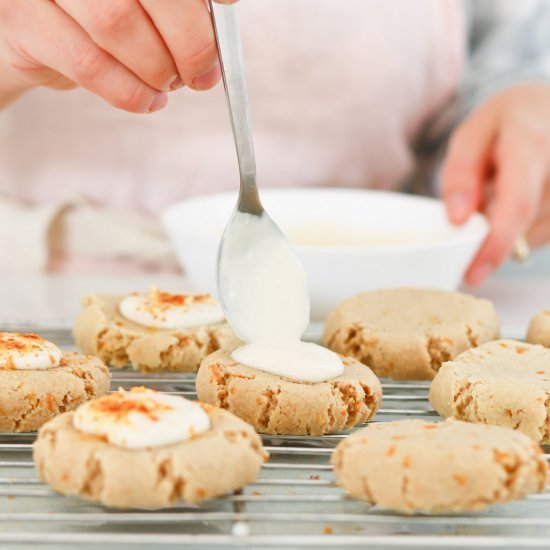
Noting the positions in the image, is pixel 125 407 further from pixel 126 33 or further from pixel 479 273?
pixel 479 273

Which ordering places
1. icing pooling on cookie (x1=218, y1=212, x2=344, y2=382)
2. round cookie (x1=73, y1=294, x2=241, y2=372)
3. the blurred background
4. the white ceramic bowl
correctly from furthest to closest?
the blurred background → the white ceramic bowl → round cookie (x1=73, y1=294, x2=241, y2=372) → icing pooling on cookie (x1=218, y1=212, x2=344, y2=382)

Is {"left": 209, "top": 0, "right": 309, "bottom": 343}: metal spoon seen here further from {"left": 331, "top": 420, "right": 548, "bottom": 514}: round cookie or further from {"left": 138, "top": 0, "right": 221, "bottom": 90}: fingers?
{"left": 331, "top": 420, "right": 548, "bottom": 514}: round cookie

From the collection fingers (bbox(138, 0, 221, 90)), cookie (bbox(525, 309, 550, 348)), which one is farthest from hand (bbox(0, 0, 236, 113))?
cookie (bbox(525, 309, 550, 348))

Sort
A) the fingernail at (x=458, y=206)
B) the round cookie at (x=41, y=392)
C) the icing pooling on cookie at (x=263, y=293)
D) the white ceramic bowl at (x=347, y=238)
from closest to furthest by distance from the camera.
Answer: the round cookie at (x=41, y=392)
the icing pooling on cookie at (x=263, y=293)
the white ceramic bowl at (x=347, y=238)
the fingernail at (x=458, y=206)

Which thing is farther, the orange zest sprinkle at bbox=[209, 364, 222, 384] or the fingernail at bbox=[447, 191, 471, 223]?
the fingernail at bbox=[447, 191, 471, 223]

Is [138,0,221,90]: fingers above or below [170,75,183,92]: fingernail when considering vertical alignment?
above

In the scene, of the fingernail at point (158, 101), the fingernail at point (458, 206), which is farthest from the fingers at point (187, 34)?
the fingernail at point (458, 206)

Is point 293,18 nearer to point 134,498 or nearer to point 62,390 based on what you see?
point 62,390

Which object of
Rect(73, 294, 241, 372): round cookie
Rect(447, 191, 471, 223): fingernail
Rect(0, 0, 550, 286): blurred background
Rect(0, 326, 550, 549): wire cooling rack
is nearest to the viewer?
Rect(0, 326, 550, 549): wire cooling rack

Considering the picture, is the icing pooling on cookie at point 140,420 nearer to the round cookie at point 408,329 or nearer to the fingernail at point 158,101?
the round cookie at point 408,329
